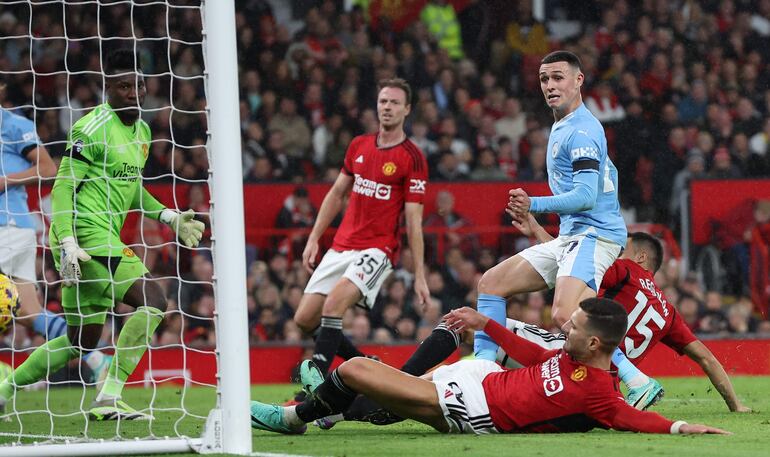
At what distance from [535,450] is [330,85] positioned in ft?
36.1

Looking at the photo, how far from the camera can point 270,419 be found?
5.68 metres

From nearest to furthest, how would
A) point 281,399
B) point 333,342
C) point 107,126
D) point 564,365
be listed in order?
1. point 564,365
2. point 107,126
3. point 333,342
4. point 281,399

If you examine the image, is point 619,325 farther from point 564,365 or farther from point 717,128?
point 717,128

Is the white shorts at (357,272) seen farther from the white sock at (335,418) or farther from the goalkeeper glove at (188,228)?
the white sock at (335,418)

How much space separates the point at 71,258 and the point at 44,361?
29.8 inches

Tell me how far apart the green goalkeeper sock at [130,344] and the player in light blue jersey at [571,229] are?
6.35 feet

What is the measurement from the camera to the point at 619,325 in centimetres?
517

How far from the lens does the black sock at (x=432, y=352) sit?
6.44 metres

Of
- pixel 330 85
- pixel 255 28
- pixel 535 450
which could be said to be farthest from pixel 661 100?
pixel 535 450

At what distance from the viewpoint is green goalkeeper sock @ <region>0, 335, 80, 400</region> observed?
6949mm

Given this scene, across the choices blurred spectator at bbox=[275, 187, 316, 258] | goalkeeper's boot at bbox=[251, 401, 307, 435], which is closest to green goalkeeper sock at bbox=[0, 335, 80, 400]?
goalkeeper's boot at bbox=[251, 401, 307, 435]

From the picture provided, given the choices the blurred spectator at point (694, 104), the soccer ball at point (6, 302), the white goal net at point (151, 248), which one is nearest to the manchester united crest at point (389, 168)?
the white goal net at point (151, 248)

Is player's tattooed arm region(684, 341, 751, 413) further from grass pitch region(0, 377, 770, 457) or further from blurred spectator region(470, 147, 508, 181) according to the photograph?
blurred spectator region(470, 147, 508, 181)

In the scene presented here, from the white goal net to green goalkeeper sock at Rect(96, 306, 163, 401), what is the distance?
100 mm
